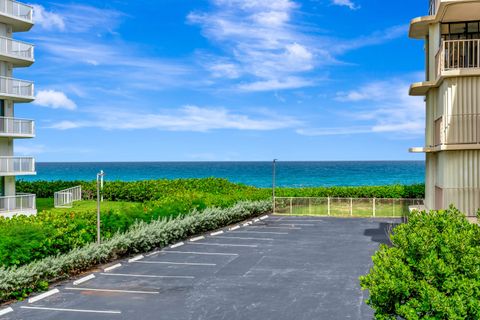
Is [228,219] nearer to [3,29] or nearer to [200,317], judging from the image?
[200,317]

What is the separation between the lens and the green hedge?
38.2m

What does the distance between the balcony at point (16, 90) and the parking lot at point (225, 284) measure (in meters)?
20.4

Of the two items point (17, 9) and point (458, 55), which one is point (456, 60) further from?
point (17, 9)

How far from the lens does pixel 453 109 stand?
18.1 metres

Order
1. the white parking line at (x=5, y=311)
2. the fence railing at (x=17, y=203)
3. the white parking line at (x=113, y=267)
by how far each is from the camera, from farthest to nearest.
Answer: the fence railing at (x=17, y=203) < the white parking line at (x=113, y=267) < the white parking line at (x=5, y=311)

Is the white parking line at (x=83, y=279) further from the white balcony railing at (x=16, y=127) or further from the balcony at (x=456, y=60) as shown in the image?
the white balcony railing at (x=16, y=127)

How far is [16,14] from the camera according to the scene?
36.0m

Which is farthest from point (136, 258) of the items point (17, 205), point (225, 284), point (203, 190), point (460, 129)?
point (203, 190)

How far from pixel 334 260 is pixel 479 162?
6498 mm

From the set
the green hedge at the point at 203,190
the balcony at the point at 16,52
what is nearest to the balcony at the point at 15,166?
the balcony at the point at 16,52

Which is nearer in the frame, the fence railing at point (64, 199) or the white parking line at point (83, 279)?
the white parking line at point (83, 279)

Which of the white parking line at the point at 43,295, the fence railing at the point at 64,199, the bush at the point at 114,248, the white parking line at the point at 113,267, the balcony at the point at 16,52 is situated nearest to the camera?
the white parking line at the point at 43,295

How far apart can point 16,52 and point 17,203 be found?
1116cm

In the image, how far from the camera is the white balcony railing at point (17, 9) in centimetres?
3503
